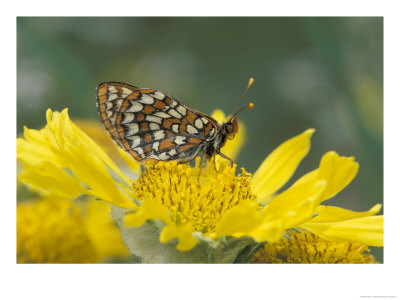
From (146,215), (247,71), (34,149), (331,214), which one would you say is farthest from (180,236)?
(247,71)

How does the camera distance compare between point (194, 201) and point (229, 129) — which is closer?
point (194, 201)

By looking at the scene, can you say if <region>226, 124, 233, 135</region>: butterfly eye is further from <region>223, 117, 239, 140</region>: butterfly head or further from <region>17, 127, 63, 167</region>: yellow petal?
<region>17, 127, 63, 167</region>: yellow petal

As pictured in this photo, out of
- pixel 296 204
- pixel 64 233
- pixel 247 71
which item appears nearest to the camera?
pixel 296 204

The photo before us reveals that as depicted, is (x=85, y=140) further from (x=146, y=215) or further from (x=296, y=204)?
(x=296, y=204)

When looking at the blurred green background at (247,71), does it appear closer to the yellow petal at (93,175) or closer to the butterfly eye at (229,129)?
the butterfly eye at (229,129)

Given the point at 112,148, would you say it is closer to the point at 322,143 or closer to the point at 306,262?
the point at 322,143
